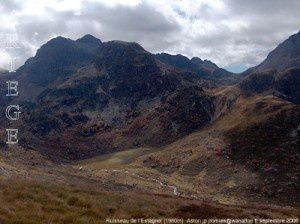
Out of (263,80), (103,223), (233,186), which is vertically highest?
(263,80)

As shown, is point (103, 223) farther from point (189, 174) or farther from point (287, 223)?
point (189, 174)

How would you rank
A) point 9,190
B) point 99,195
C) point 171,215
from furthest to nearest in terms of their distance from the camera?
point 99,195 → point 171,215 → point 9,190

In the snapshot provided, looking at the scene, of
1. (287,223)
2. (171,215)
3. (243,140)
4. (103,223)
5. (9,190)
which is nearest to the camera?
(103,223)

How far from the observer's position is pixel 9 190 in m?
25.4

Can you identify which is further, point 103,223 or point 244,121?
point 244,121

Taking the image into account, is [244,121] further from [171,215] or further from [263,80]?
[171,215]

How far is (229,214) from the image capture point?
31891mm

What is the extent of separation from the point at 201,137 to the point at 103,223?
4933 inches

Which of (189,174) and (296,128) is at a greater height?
(296,128)

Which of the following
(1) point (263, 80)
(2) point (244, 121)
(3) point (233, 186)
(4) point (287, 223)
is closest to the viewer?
(4) point (287, 223)

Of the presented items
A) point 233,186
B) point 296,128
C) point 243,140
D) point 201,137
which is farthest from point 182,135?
point 233,186

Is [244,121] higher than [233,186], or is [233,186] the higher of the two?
[244,121]

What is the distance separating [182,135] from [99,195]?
146 metres

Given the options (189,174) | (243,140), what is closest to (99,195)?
(189,174)
